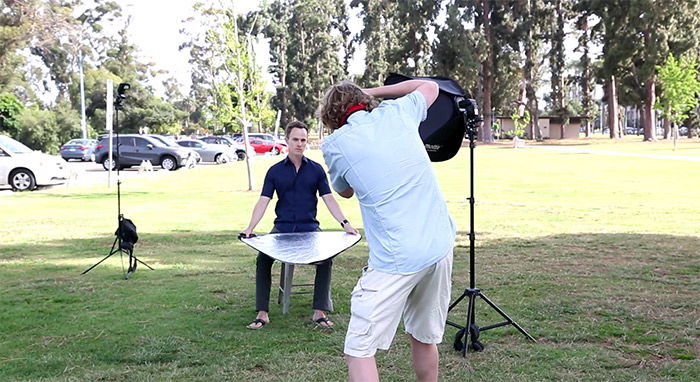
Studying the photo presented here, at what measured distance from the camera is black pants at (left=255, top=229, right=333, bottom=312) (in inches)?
233

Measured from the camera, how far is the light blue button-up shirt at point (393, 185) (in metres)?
3.23

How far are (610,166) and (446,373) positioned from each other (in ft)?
87.4

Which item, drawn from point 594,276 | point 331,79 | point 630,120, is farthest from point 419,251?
point 630,120

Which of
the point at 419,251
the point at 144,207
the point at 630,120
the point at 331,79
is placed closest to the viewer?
the point at 419,251

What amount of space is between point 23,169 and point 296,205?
1687cm

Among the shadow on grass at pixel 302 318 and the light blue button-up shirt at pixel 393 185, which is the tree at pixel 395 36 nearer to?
the shadow on grass at pixel 302 318

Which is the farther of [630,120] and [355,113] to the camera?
[630,120]

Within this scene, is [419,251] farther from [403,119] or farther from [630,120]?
[630,120]

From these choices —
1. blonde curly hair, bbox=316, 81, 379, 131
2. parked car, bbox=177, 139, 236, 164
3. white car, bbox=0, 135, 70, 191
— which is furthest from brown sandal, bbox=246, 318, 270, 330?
parked car, bbox=177, 139, 236, 164

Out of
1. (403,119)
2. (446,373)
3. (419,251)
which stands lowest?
(446,373)

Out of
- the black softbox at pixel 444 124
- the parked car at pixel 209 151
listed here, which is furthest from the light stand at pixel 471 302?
the parked car at pixel 209 151

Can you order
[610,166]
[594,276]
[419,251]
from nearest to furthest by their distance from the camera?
[419,251] < [594,276] < [610,166]

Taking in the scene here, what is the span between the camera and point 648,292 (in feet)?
23.0

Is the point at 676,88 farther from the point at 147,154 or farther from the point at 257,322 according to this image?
the point at 257,322
